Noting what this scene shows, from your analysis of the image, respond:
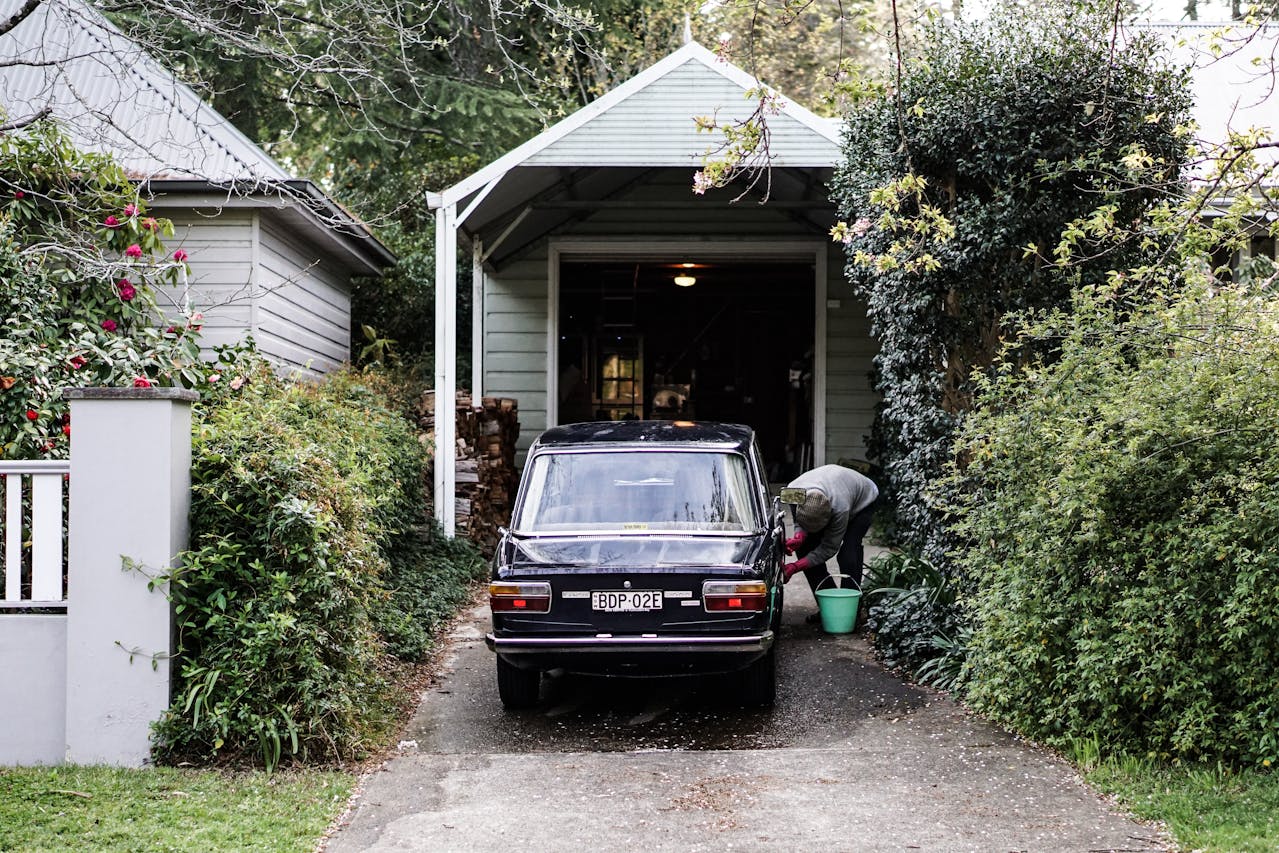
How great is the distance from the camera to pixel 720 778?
229 inches

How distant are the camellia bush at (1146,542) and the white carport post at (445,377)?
642 cm

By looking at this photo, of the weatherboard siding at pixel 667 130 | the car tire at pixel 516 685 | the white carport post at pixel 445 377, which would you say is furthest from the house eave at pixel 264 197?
the car tire at pixel 516 685

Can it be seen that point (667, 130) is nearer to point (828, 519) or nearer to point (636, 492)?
point (828, 519)

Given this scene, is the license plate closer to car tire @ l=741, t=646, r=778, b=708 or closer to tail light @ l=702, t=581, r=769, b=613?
tail light @ l=702, t=581, r=769, b=613

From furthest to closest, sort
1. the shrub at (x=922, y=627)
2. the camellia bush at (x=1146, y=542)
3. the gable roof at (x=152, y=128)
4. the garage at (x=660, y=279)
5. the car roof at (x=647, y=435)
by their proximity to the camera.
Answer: the garage at (x=660, y=279) < the gable roof at (x=152, y=128) < the car roof at (x=647, y=435) < the shrub at (x=922, y=627) < the camellia bush at (x=1146, y=542)

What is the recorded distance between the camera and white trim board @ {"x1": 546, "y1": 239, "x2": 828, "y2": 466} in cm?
1577

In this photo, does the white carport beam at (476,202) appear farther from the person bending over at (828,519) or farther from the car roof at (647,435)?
the person bending over at (828,519)

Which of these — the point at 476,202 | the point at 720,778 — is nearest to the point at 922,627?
the point at 720,778

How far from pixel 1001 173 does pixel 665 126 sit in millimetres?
4023

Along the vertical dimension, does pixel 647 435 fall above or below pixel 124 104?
below

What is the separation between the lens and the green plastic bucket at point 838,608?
30.2 feet

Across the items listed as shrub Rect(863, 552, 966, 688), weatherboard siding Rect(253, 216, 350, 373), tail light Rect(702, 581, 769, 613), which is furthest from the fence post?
shrub Rect(863, 552, 966, 688)

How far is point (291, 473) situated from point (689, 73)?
6594mm

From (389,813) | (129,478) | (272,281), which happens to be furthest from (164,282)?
(389,813)
